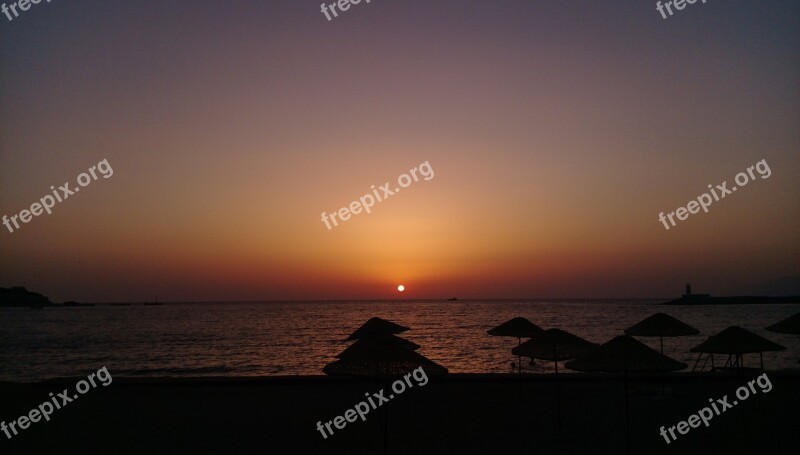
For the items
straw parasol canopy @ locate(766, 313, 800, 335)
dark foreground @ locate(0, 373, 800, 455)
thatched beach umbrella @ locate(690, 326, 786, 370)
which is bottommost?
dark foreground @ locate(0, 373, 800, 455)

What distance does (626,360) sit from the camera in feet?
33.2

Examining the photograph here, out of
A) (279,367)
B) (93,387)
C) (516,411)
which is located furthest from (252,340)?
(516,411)

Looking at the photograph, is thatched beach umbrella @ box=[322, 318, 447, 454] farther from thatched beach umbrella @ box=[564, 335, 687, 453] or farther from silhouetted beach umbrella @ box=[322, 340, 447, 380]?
thatched beach umbrella @ box=[564, 335, 687, 453]

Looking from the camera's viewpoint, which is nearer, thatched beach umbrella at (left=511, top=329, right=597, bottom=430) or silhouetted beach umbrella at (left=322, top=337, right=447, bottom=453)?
silhouetted beach umbrella at (left=322, top=337, right=447, bottom=453)

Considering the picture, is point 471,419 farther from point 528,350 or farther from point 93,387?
point 93,387

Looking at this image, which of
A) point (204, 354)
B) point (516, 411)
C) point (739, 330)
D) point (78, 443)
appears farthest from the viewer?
point (204, 354)

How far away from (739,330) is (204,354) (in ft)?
154

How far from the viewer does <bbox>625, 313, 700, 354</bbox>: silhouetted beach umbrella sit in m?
15.2

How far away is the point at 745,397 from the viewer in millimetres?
14898

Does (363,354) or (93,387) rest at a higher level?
(363,354)

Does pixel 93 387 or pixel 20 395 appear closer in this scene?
pixel 20 395

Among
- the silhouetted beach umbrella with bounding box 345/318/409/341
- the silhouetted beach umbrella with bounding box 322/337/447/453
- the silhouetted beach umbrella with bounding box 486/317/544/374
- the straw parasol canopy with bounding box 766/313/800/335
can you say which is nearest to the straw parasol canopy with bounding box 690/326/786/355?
the straw parasol canopy with bounding box 766/313/800/335

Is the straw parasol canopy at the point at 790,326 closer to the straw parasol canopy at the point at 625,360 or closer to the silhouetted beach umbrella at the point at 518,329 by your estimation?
the straw parasol canopy at the point at 625,360

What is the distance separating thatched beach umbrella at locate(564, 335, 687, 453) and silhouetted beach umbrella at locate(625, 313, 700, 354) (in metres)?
5.04
